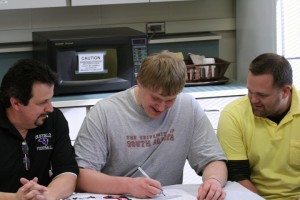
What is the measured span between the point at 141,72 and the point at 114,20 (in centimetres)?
175

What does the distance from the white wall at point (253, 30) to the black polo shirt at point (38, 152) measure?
160cm

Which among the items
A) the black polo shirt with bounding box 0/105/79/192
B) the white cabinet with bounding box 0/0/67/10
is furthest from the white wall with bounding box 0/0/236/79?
the black polo shirt with bounding box 0/105/79/192

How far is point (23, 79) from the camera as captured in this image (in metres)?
1.96

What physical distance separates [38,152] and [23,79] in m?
0.28

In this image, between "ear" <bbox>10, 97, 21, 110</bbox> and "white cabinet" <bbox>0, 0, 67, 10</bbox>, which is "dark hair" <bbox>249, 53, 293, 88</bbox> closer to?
"ear" <bbox>10, 97, 21, 110</bbox>

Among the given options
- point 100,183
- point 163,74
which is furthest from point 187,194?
point 163,74

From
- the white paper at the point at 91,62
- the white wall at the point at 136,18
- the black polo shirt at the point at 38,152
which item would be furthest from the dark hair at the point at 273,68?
the white wall at the point at 136,18

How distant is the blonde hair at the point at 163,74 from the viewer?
1.96 metres

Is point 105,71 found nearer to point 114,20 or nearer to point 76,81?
point 76,81

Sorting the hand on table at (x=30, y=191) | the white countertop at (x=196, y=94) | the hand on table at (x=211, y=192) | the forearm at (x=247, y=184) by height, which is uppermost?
the white countertop at (x=196, y=94)

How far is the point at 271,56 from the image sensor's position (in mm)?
2193

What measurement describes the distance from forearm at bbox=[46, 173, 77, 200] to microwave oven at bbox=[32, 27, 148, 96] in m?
1.23

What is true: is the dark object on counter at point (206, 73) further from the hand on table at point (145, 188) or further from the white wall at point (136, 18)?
the hand on table at point (145, 188)

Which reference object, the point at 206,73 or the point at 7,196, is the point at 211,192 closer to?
the point at 7,196
